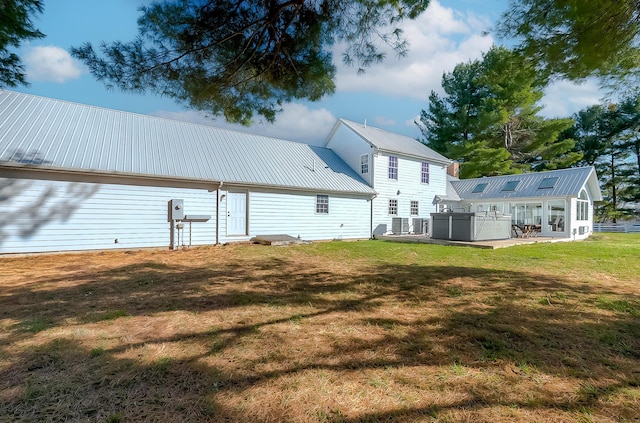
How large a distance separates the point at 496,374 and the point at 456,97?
3135 centimetres

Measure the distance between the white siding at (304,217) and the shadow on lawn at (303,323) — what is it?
6724mm

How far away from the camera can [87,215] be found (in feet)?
32.3

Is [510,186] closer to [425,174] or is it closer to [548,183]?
[548,183]

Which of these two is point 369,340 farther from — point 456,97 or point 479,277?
point 456,97

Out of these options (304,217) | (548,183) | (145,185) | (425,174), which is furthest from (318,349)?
(548,183)

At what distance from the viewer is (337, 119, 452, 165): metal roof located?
17.2m

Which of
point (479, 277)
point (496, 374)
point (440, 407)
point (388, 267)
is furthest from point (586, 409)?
point (388, 267)

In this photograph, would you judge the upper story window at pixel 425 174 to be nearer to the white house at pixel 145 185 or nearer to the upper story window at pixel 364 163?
the upper story window at pixel 364 163

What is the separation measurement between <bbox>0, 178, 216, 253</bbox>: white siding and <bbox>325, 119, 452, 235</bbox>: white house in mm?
8926

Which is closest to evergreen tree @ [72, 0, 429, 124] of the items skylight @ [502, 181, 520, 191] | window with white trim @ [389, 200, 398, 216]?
window with white trim @ [389, 200, 398, 216]

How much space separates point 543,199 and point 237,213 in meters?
16.6

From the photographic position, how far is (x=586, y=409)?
7.02 ft

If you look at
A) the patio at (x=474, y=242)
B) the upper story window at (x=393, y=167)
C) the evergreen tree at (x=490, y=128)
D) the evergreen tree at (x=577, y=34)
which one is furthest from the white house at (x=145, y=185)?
the evergreen tree at (x=490, y=128)

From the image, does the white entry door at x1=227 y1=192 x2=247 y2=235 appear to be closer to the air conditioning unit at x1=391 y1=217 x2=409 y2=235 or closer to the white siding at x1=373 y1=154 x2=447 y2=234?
the white siding at x1=373 y1=154 x2=447 y2=234
